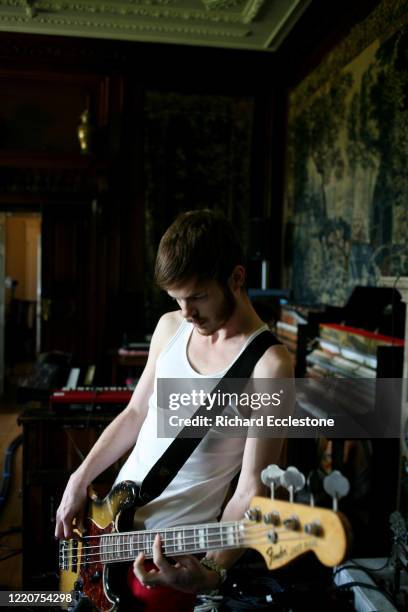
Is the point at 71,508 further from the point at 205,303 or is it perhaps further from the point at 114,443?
the point at 205,303

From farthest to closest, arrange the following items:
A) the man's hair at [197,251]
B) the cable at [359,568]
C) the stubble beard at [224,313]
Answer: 1. the cable at [359,568]
2. the stubble beard at [224,313]
3. the man's hair at [197,251]

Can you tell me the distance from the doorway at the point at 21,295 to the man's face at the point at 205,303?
226 inches

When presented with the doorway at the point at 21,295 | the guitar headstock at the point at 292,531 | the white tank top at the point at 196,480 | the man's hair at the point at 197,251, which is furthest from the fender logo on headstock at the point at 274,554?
the doorway at the point at 21,295

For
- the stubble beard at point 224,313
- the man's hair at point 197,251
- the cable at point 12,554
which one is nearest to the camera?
the man's hair at point 197,251

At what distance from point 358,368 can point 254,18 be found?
3.94 metres

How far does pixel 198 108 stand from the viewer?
257 inches

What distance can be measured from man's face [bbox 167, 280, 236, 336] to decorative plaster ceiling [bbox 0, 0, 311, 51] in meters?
4.43

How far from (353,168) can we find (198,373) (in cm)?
328

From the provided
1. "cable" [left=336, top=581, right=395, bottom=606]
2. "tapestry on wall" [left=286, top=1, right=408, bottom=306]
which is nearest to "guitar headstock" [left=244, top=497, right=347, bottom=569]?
"cable" [left=336, top=581, right=395, bottom=606]

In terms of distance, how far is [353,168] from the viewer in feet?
14.5

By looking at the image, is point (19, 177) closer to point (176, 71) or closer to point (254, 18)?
point (176, 71)

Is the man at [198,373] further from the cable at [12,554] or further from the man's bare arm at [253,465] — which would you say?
the cable at [12,554]

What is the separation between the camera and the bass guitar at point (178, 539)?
43.6 inches

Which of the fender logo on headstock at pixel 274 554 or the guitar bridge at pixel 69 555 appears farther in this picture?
the guitar bridge at pixel 69 555
